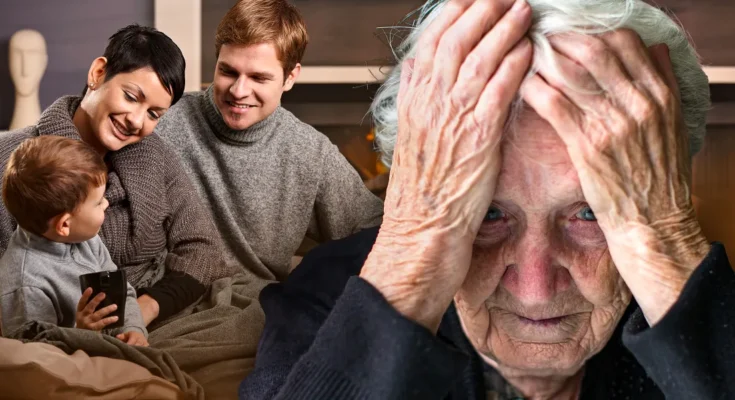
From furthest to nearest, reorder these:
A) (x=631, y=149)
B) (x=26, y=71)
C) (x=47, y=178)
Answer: (x=26, y=71), (x=47, y=178), (x=631, y=149)

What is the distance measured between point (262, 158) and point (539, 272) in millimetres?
563

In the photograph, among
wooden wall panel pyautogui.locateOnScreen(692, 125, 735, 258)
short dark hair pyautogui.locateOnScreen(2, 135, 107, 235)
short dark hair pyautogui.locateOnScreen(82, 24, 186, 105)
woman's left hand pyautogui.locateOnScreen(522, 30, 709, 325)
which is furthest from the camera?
wooden wall panel pyautogui.locateOnScreen(692, 125, 735, 258)

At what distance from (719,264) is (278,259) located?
2.20ft

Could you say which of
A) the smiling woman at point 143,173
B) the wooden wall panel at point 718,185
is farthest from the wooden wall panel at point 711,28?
the smiling woman at point 143,173

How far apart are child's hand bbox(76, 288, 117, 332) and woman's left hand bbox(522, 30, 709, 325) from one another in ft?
2.17

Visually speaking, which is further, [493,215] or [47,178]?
[47,178]

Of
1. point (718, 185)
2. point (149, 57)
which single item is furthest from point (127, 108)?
point (718, 185)

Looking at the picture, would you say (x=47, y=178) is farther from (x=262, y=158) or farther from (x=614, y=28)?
(x=614, y=28)

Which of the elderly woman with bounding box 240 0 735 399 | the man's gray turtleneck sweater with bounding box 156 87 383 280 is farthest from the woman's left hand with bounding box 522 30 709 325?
the man's gray turtleneck sweater with bounding box 156 87 383 280

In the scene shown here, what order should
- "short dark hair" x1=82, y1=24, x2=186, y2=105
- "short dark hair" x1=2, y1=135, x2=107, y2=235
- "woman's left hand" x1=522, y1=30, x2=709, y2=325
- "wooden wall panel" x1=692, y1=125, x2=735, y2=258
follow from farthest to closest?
"wooden wall panel" x1=692, y1=125, x2=735, y2=258, "short dark hair" x1=82, y1=24, x2=186, y2=105, "short dark hair" x1=2, y1=135, x2=107, y2=235, "woman's left hand" x1=522, y1=30, x2=709, y2=325

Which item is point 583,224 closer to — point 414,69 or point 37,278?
point 414,69

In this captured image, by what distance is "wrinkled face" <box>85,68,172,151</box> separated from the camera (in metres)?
1.06

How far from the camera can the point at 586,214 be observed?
0.69 m

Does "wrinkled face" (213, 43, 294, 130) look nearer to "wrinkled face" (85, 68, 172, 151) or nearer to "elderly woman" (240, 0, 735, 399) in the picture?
"wrinkled face" (85, 68, 172, 151)
